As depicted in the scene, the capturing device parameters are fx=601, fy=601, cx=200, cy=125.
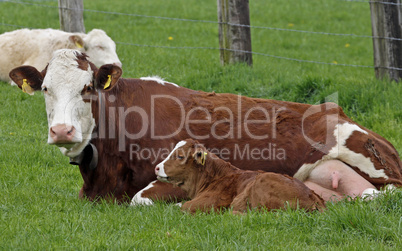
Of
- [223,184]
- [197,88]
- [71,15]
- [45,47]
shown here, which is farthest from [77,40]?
[223,184]

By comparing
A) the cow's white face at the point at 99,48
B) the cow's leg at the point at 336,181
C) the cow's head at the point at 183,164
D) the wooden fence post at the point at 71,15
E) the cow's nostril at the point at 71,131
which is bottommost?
the cow's leg at the point at 336,181

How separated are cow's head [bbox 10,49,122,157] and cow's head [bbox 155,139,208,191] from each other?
0.80 metres

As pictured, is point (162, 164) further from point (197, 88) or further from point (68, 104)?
point (197, 88)

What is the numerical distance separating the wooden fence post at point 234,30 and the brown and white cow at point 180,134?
4.07m

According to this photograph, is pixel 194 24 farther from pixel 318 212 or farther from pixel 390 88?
pixel 318 212

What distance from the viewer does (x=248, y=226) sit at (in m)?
4.66

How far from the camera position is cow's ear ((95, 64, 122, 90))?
5.76 metres

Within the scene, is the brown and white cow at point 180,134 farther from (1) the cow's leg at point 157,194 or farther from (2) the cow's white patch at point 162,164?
(2) the cow's white patch at point 162,164

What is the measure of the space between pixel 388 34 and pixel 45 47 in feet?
22.0

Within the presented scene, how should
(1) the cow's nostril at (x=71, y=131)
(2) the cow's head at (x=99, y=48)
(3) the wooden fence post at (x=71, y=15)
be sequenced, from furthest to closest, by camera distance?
1. (2) the cow's head at (x=99, y=48)
2. (3) the wooden fence post at (x=71, y=15)
3. (1) the cow's nostril at (x=71, y=131)

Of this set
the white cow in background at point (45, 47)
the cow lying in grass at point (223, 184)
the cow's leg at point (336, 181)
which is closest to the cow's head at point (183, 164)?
the cow lying in grass at point (223, 184)

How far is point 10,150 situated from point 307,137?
3.68 m

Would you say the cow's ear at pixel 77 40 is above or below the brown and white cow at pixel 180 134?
above

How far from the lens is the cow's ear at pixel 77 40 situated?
11.8m
